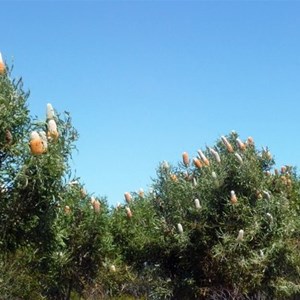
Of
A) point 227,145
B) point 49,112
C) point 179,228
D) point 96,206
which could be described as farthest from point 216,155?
point 49,112

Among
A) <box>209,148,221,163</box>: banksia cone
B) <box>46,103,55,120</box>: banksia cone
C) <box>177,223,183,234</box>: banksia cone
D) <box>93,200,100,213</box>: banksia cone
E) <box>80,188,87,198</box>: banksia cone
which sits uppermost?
<box>209,148,221,163</box>: banksia cone

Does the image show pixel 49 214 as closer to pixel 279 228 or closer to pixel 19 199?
pixel 19 199

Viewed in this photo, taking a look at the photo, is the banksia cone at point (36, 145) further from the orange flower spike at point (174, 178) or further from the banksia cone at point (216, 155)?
the orange flower spike at point (174, 178)

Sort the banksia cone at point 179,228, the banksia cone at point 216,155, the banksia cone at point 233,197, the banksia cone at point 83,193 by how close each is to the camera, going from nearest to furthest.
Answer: the banksia cone at point 233,197 < the banksia cone at point 179,228 < the banksia cone at point 83,193 < the banksia cone at point 216,155

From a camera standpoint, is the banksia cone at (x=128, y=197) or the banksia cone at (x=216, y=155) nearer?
the banksia cone at (x=216, y=155)

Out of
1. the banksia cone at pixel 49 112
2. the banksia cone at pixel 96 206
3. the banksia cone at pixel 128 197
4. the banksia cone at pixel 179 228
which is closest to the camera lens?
the banksia cone at pixel 49 112

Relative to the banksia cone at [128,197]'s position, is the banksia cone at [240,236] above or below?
below

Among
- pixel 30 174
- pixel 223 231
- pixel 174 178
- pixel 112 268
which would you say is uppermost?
pixel 174 178

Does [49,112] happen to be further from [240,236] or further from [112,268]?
[112,268]

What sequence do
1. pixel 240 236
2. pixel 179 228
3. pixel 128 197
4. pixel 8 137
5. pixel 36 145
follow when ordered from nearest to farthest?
pixel 36 145 → pixel 8 137 → pixel 240 236 → pixel 179 228 → pixel 128 197

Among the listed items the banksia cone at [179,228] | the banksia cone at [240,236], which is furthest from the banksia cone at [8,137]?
the banksia cone at [240,236]

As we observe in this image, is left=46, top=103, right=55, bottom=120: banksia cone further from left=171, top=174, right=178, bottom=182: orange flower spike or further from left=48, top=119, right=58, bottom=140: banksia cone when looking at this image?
left=171, top=174, right=178, bottom=182: orange flower spike

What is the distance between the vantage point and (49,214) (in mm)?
9312

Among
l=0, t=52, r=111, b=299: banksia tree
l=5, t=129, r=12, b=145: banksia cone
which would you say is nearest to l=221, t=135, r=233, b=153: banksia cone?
l=0, t=52, r=111, b=299: banksia tree
